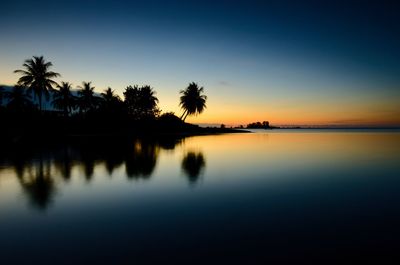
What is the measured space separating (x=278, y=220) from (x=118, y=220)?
4.26m

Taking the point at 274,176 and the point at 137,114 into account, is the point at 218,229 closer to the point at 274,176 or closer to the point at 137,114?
the point at 274,176

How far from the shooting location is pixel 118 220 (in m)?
6.18

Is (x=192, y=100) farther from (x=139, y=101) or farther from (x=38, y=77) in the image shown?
(x=38, y=77)

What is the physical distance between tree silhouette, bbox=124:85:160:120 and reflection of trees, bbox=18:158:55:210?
5248 centimetres

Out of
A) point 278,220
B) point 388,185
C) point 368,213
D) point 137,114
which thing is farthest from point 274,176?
point 137,114

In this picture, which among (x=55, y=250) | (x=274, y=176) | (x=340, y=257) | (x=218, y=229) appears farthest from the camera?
(x=274, y=176)

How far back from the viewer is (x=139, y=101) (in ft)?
211

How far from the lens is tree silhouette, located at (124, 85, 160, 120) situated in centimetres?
6444

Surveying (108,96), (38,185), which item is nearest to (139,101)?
(108,96)

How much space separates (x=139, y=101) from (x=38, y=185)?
2237 inches

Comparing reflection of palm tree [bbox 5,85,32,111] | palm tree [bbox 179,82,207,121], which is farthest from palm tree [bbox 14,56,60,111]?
palm tree [bbox 179,82,207,121]

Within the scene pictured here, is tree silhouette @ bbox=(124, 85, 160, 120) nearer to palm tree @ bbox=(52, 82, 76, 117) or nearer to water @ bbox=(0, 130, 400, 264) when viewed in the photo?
palm tree @ bbox=(52, 82, 76, 117)

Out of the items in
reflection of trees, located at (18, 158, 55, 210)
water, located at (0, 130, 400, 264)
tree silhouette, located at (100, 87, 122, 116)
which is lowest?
water, located at (0, 130, 400, 264)

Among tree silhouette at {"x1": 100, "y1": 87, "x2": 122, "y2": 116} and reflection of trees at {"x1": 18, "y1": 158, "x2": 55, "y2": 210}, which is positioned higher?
tree silhouette at {"x1": 100, "y1": 87, "x2": 122, "y2": 116}
